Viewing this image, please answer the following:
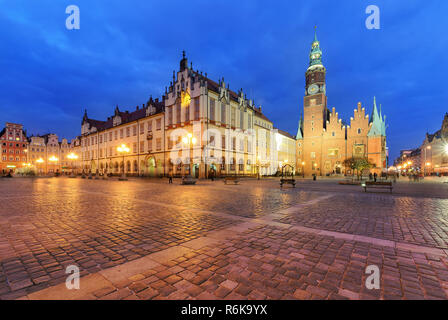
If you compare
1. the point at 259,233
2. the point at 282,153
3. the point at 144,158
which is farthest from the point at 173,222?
the point at 282,153

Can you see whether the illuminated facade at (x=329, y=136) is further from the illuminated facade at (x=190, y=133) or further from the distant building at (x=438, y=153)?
the distant building at (x=438, y=153)

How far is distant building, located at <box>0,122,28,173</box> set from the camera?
209 feet

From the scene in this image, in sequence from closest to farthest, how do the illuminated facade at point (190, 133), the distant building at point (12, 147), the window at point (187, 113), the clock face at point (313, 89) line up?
the illuminated facade at point (190, 133)
the window at point (187, 113)
the clock face at point (313, 89)
the distant building at point (12, 147)

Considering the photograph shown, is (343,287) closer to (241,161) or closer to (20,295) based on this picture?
(20,295)

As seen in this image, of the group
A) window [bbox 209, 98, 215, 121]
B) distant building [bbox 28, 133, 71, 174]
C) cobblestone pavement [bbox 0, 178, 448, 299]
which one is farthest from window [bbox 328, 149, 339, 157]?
distant building [bbox 28, 133, 71, 174]

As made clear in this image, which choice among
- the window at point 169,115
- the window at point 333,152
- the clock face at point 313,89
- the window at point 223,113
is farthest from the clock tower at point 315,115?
the window at point 169,115

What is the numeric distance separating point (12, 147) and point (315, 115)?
100 m

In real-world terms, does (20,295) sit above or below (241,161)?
below

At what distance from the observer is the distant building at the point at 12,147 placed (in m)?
63.8

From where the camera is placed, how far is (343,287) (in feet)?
8.18

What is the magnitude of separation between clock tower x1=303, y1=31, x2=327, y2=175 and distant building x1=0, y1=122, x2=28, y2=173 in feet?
311

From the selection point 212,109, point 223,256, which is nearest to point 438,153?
point 212,109

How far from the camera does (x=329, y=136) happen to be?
56.1 m
